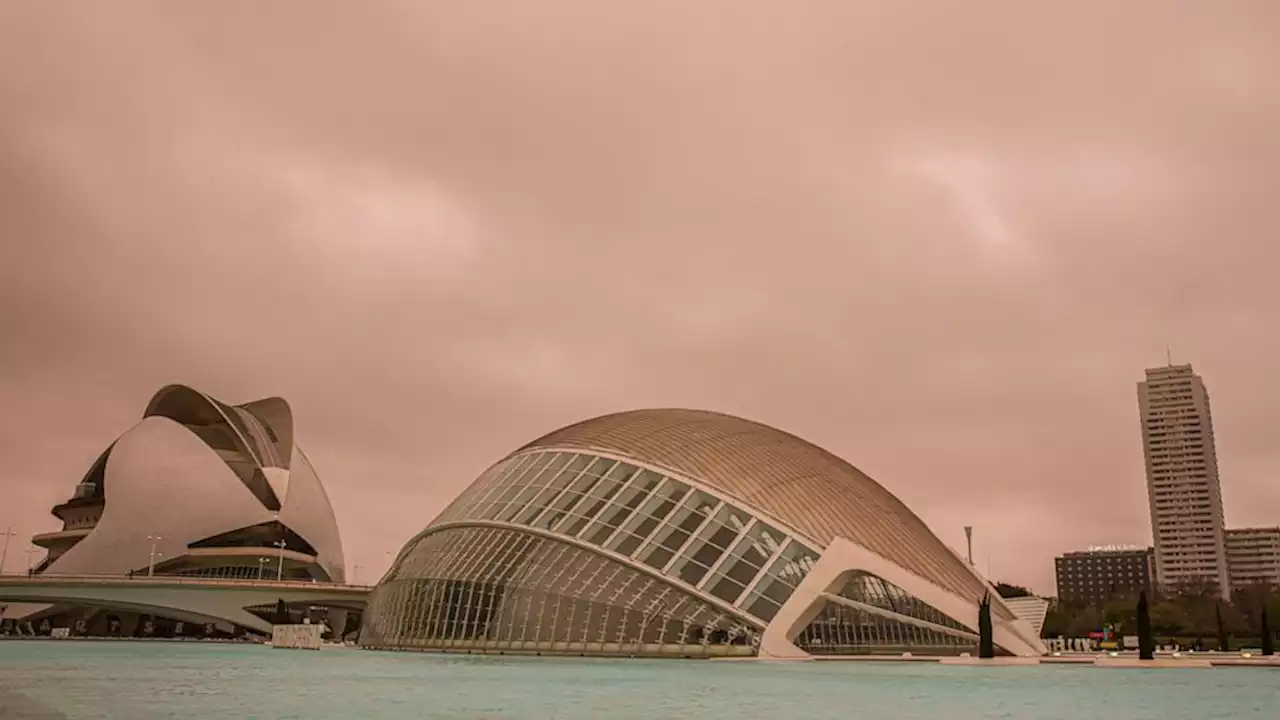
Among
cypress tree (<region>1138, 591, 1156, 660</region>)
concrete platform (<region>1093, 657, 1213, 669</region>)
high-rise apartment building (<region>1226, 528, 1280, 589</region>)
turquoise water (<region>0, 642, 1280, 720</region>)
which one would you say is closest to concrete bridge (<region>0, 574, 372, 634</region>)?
turquoise water (<region>0, 642, 1280, 720</region>)

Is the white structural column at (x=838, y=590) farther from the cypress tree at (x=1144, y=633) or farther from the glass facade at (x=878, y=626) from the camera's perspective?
the cypress tree at (x=1144, y=633)

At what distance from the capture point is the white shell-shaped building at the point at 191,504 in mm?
101250

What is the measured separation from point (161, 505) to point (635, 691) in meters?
93.4

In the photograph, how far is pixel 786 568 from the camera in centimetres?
3666

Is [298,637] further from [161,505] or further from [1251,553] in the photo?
[1251,553]

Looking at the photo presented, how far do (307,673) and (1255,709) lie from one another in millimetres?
23121

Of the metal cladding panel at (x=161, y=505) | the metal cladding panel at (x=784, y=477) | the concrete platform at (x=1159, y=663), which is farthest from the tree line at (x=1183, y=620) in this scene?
the metal cladding panel at (x=161, y=505)

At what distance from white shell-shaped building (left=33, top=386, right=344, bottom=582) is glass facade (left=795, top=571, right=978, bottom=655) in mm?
79627

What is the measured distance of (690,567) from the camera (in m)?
36.6

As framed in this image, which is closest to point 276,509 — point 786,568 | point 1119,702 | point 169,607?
point 169,607

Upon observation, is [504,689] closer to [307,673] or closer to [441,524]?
[307,673]

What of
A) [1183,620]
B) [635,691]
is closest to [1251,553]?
[1183,620]

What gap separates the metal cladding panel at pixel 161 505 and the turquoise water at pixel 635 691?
7349cm

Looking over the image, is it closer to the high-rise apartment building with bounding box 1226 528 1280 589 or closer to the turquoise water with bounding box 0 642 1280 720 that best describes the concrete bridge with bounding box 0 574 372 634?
the turquoise water with bounding box 0 642 1280 720
